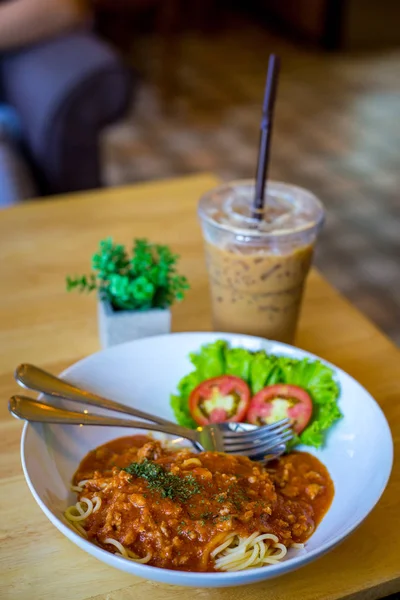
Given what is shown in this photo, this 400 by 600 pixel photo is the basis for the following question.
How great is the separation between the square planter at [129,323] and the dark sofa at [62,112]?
1.12 m

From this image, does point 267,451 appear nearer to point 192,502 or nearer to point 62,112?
point 192,502

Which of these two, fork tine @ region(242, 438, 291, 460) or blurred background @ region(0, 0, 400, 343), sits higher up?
fork tine @ region(242, 438, 291, 460)

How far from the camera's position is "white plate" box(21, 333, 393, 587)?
0.73 meters

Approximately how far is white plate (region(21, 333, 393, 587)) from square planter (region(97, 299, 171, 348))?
46mm

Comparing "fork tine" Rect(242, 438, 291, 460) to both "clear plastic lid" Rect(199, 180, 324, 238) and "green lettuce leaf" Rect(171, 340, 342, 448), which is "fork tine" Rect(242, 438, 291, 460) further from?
"clear plastic lid" Rect(199, 180, 324, 238)

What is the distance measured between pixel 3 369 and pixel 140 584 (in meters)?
0.47

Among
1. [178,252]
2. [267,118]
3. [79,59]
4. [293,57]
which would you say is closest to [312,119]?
[293,57]

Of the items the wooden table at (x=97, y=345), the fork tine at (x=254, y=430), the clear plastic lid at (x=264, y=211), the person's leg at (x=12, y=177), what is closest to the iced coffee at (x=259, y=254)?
the clear plastic lid at (x=264, y=211)

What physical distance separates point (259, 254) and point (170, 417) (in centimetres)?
29

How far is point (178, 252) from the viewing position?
146cm

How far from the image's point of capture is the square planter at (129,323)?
111cm

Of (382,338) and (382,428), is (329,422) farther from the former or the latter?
(382,338)

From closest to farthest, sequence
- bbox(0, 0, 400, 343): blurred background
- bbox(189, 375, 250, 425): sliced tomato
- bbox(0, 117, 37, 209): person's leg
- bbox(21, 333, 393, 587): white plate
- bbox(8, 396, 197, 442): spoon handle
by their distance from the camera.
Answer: bbox(21, 333, 393, 587): white plate < bbox(8, 396, 197, 442): spoon handle < bbox(189, 375, 250, 425): sliced tomato < bbox(0, 117, 37, 209): person's leg < bbox(0, 0, 400, 343): blurred background

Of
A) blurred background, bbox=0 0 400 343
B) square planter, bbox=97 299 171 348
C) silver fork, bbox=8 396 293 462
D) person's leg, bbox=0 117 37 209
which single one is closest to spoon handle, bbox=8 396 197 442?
silver fork, bbox=8 396 293 462
